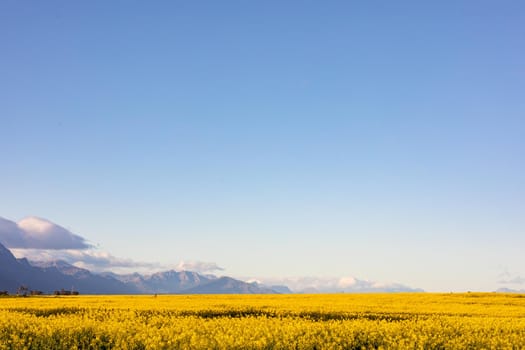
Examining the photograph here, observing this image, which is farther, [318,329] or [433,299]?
[433,299]

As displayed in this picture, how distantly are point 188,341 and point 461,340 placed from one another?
11.7m

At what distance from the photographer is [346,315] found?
122ft

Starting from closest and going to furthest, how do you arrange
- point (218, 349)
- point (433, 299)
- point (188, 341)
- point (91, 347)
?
1. point (218, 349)
2. point (188, 341)
3. point (91, 347)
4. point (433, 299)

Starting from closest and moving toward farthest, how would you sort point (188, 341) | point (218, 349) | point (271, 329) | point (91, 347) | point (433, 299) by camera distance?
point (218, 349) → point (188, 341) → point (91, 347) → point (271, 329) → point (433, 299)

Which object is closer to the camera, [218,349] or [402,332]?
[218,349]

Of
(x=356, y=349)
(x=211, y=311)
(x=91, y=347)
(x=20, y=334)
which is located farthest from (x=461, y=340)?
(x=211, y=311)

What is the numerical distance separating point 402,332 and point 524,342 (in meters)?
5.04

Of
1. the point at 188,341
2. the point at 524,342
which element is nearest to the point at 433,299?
the point at 524,342

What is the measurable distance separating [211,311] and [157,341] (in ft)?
71.9

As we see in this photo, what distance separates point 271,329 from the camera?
70.5 feet

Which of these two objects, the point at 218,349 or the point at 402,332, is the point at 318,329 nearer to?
the point at 402,332

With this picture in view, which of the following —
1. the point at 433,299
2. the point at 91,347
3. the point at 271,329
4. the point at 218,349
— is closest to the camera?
the point at 218,349

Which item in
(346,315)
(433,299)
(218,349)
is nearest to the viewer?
(218,349)

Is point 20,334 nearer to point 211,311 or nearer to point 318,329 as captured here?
point 318,329
